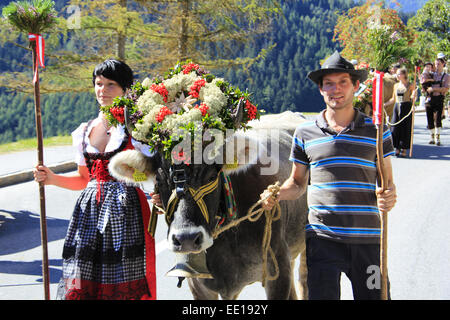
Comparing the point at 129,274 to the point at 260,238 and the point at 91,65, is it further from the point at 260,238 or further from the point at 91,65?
the point at 91,65

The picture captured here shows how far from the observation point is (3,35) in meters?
14.8

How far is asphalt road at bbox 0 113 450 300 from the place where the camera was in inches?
195

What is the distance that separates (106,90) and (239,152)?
1.15 meters

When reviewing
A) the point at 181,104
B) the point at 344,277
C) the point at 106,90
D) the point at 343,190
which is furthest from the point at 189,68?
the point at 344,277

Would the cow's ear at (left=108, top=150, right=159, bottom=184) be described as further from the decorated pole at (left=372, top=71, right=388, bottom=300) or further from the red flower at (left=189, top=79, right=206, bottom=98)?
the decorated pole at (left=372, top=71, right=388, bottom=300)

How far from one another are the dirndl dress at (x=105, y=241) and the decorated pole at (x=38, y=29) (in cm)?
32

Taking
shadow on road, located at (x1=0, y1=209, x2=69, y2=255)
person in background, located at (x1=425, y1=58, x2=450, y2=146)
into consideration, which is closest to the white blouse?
shadow on road, located at (x1=0, y1=209, x2=69, y2=255)

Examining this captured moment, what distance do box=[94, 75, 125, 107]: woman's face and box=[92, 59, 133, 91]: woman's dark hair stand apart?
0.03 metres

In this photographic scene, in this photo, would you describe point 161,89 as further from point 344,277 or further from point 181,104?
point 344,277

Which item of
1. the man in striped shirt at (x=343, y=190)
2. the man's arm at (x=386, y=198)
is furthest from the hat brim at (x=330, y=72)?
the man's arm at (x=386, y=198)

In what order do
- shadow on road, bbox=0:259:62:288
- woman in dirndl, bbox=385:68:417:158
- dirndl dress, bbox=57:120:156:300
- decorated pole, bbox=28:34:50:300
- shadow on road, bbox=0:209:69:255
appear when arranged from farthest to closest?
woman in dirndl, bbox=385:68:417:158
shadow on road, bbox=0:209:69:255
shadow on road, bbox=0:259:62:288
decorated pole, bbox=28:34:50:300
dirndl dress, bbox=57:120:156:300

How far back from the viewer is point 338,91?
2.97m

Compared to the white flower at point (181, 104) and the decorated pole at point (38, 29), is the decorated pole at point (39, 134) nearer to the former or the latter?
the decorated pole at point (38, 29)
